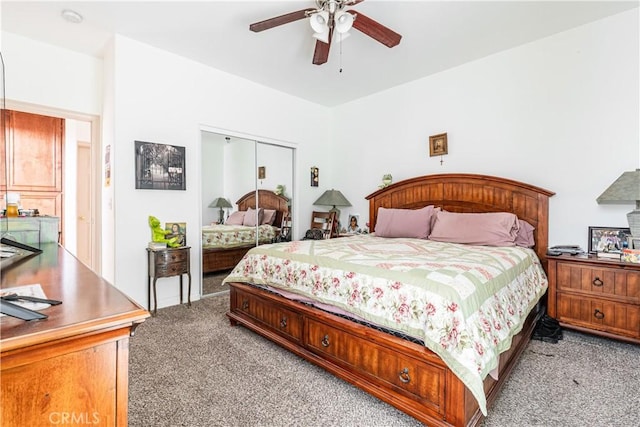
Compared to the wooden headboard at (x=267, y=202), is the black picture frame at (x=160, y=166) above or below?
above

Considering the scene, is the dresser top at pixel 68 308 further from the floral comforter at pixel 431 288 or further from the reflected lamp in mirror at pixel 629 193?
the reflected lamp in mirror at pixel 629 193

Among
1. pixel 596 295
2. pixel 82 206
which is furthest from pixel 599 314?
pixel 82 206

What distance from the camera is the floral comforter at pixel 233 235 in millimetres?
3816

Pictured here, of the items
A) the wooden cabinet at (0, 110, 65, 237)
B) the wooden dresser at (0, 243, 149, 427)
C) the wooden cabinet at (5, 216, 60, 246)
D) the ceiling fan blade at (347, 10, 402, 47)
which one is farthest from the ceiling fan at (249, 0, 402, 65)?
the wooden cabinet at (0, 110, 65, 237)

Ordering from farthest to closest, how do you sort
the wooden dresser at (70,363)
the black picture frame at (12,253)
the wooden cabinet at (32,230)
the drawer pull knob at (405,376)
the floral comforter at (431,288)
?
the wooden cabinet at (32,230)
the drawer pull knob at (405,376)
the floral comforter at (431,288)
the black picture frame at (12,253)
the wooden dresser at (70,363)

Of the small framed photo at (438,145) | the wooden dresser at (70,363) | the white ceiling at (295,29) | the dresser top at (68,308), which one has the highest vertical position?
the white ceiling at (295,29)

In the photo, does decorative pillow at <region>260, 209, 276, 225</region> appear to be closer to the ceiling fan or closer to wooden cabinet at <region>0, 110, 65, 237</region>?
the ceiling fan

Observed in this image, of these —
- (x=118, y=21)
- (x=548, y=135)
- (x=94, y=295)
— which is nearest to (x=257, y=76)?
(x=118, y=21)

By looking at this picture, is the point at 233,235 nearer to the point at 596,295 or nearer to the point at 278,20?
the point at 278,20

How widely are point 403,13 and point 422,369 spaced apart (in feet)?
9.11

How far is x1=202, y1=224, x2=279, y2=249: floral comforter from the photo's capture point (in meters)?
3.82

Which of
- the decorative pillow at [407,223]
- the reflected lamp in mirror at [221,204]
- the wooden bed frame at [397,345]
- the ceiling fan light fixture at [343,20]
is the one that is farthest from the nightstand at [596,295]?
the reflected lamp in mirror at [221,204]

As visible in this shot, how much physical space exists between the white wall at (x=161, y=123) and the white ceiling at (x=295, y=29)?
20 centimetres

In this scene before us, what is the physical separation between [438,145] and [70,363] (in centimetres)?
394
